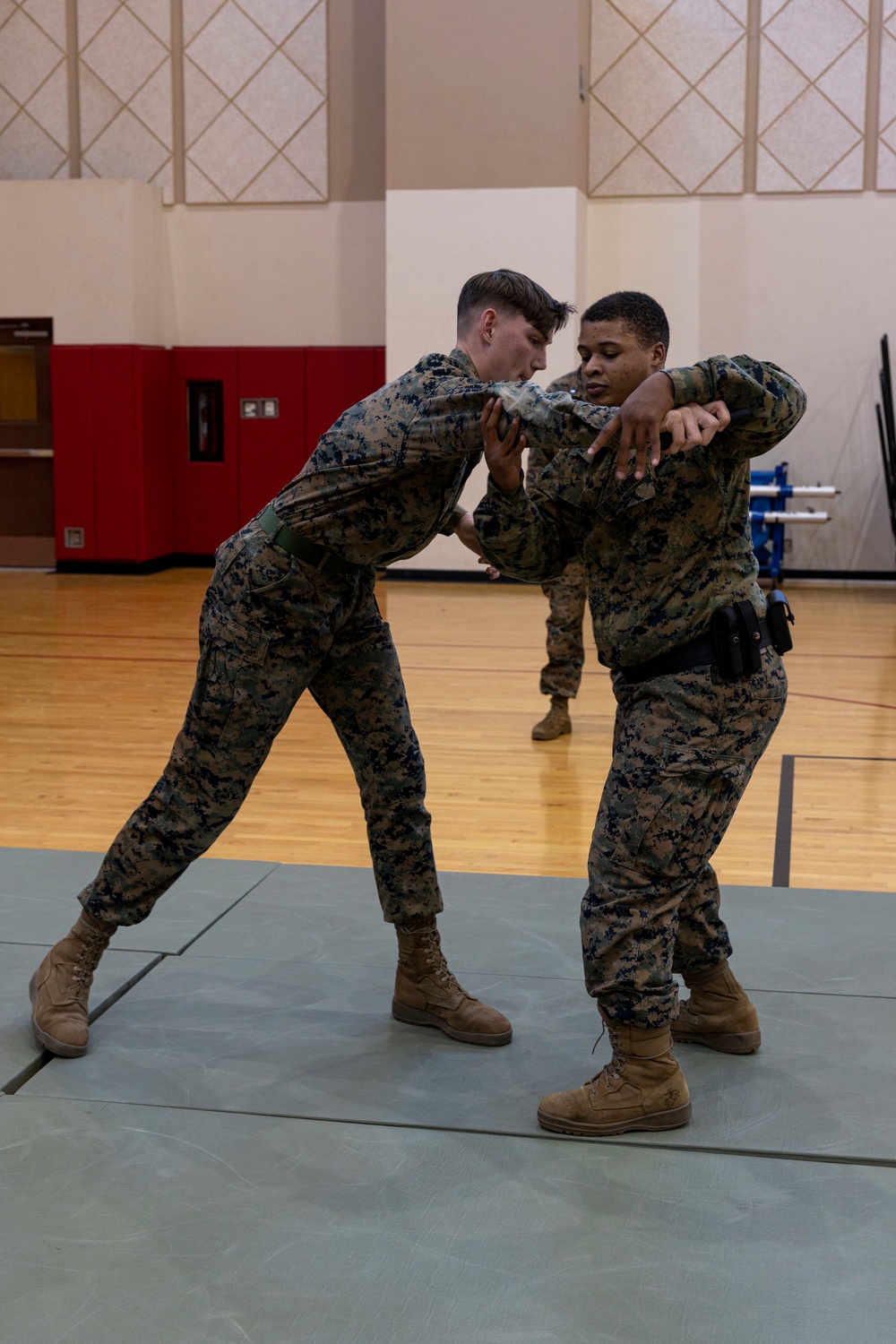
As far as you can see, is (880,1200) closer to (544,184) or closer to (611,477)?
(611,477)

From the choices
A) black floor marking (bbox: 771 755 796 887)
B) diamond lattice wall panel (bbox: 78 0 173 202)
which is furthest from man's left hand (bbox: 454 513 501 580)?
diamond lattice wall panel (bbox: 78 0 173 202)

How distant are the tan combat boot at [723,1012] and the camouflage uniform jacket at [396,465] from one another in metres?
1.07

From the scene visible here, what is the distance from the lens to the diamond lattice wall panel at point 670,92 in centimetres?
1104

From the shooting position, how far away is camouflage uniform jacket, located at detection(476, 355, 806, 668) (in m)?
2.34

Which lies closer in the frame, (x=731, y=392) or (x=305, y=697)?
(x=731, y=392)

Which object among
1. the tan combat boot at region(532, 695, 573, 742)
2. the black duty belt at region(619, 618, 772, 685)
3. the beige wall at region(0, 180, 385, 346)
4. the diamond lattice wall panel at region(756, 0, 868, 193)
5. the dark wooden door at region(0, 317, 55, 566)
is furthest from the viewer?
the dark wooden door at region(0, 317, 55, 566)

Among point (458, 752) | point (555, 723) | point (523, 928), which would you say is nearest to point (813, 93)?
point (555, 723)

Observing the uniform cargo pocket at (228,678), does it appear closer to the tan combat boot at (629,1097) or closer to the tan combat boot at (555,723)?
the tan combat boot at (629,1097)

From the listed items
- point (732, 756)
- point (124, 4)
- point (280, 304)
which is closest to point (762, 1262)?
point (732, 756)

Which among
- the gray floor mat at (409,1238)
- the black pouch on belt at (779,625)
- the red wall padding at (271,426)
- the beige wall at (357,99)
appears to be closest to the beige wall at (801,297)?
the beige wall at (357,99)

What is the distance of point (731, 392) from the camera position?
7.13 ft

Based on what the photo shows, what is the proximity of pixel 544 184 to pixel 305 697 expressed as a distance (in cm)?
571

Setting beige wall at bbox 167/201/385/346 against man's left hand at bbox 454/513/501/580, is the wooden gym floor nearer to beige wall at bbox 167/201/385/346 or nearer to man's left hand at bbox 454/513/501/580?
man's left hand at bbox 454/513/501/580

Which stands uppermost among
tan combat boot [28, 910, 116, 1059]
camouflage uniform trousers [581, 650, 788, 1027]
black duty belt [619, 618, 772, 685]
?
black duty belt [619, 618, 772, 685]
